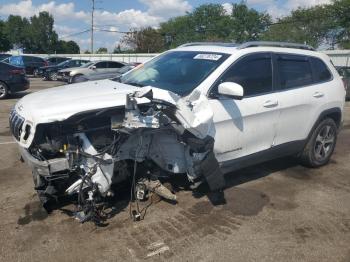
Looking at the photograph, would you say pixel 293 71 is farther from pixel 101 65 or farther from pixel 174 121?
pixel 101 65

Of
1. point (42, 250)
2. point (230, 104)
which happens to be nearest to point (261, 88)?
point (230, 104)

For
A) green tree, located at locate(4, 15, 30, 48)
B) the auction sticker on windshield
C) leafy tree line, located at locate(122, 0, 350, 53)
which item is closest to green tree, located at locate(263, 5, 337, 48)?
leafy tree line, located at locate(122, 0, 350, 53)

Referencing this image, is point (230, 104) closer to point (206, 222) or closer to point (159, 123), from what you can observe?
point (159, 123)

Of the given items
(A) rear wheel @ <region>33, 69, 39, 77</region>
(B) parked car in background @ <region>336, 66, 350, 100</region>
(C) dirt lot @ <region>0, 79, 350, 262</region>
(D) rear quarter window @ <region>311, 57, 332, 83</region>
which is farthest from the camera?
(A) rear wheel @ <region>33, 69, 39, 77</region>

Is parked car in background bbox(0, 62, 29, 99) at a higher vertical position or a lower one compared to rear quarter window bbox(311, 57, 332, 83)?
lower

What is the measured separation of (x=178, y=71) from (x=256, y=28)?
63.7m

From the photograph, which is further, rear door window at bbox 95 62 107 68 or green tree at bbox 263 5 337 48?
green tree at bbox 263 5 337 48

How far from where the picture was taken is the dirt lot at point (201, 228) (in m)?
3.84

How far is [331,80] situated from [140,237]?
4.04 m

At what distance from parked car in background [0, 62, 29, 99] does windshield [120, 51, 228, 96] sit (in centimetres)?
1069

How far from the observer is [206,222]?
4480 mm

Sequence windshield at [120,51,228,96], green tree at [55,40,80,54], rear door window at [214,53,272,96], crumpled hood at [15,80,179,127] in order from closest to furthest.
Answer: crumpled hood at [15,80,179,127] → windshield at [120,51,228,96] → rear door window at [214,53,272,96] → green tree at [55,40,80,54]

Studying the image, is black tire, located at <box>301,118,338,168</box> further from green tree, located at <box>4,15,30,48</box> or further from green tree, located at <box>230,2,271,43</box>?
green tree, located at <box>4,15,30,48</box>

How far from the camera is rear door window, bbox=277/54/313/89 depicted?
5.64 meters
